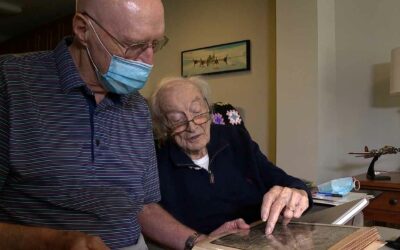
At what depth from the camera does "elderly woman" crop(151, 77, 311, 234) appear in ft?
4.38

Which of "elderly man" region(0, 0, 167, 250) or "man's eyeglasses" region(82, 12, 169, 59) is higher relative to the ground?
"man's eyeglasses" region(82, 12, 169, 59)

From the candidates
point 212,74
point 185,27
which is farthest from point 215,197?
point 185,27

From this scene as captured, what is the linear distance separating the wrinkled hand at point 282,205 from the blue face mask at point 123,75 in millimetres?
432

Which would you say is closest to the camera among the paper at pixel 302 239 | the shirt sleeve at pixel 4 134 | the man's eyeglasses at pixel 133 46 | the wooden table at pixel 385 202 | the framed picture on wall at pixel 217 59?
the paper at pixel 302 239

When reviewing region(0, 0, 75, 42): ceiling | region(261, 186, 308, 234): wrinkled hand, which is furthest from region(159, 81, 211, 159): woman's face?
region(0, 0, 75, 42): ceiling

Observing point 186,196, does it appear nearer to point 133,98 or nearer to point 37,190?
point 133,98

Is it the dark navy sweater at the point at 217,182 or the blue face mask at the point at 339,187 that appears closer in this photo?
the dark navy sweater at the point at 217,182

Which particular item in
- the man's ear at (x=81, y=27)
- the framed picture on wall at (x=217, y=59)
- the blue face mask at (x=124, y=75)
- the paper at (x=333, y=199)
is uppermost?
the framed picture on wall at (x=217, y=59)

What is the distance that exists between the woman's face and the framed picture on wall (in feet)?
5.20

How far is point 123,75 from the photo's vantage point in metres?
0.92

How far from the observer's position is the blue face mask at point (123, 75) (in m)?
0.91

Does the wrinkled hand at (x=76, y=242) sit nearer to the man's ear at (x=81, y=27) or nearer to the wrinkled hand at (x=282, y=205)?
the wrinkled hand at (x=282, y=205)

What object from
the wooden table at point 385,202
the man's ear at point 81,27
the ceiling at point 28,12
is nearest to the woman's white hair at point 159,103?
the man's ear at point 81,27

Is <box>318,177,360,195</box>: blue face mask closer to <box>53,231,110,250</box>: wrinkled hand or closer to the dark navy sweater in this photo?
the dark navy sweater
